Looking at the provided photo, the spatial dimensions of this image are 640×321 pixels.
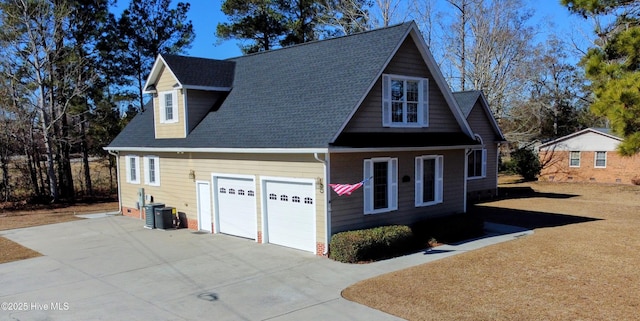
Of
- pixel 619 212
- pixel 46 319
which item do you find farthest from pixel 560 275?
pixel 619 212

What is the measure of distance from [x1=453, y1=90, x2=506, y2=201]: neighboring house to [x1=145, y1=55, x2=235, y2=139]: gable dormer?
13.6 m

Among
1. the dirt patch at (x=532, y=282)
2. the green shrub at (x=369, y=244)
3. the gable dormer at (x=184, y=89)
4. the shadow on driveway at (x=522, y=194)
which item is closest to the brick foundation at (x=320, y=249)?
the green shrub at (x=369, y=244)

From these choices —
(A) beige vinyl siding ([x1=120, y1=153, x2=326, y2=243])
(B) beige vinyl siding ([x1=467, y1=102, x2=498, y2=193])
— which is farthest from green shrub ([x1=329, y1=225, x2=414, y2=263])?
(B) beige vinyl siding ([x1=467, y1=102, x2=498, y2=193])

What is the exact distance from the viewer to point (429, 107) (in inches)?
618

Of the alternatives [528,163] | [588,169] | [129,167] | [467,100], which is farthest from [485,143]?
[129,167]

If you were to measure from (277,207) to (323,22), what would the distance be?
23120 millimetres

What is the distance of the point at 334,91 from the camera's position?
547 inches

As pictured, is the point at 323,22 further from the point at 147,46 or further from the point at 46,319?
the point at 46,319

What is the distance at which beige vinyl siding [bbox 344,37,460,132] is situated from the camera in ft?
44.3

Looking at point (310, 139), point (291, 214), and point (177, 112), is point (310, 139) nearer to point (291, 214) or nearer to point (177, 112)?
point (291, 214)

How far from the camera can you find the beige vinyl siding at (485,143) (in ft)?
83.0

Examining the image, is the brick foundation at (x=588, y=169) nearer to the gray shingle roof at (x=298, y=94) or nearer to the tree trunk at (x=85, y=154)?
the gray shingle roof at (x=298, y=94)

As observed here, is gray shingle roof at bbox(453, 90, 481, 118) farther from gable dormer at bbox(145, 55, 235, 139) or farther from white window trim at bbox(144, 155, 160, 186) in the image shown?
white window trim at bbox(144, 155, 160, 186)

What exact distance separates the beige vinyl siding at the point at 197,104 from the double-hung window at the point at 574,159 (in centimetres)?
2789
